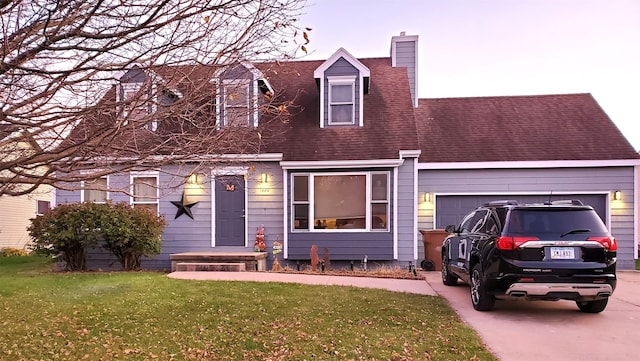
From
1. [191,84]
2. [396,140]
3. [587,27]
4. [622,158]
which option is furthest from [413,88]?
[191,84]

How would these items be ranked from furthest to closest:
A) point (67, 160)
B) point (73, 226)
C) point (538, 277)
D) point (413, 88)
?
point (413, 88) → point (73, 226) → point (538, 277) → point (67, 160)

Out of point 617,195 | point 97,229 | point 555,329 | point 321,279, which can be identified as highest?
point 617,195

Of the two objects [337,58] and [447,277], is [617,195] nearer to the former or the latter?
[447,277]

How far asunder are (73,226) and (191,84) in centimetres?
877

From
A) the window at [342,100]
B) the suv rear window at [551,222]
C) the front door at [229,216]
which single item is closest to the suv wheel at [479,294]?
the suv rear window at [551,222]

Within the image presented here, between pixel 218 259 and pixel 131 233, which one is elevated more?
pixel 131 233

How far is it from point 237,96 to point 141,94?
3.31 ft

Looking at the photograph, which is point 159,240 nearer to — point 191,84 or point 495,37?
point 191,84

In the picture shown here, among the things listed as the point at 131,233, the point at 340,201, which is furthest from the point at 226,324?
the point at 340,201

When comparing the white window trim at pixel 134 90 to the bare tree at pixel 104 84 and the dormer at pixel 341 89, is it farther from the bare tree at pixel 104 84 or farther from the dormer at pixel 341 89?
the dormer at pixel 341 89

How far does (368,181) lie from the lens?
11.9 metres

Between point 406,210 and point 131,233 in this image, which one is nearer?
point 131,233

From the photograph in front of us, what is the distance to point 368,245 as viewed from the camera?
11750mm

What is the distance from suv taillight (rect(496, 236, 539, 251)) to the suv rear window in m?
0.08
